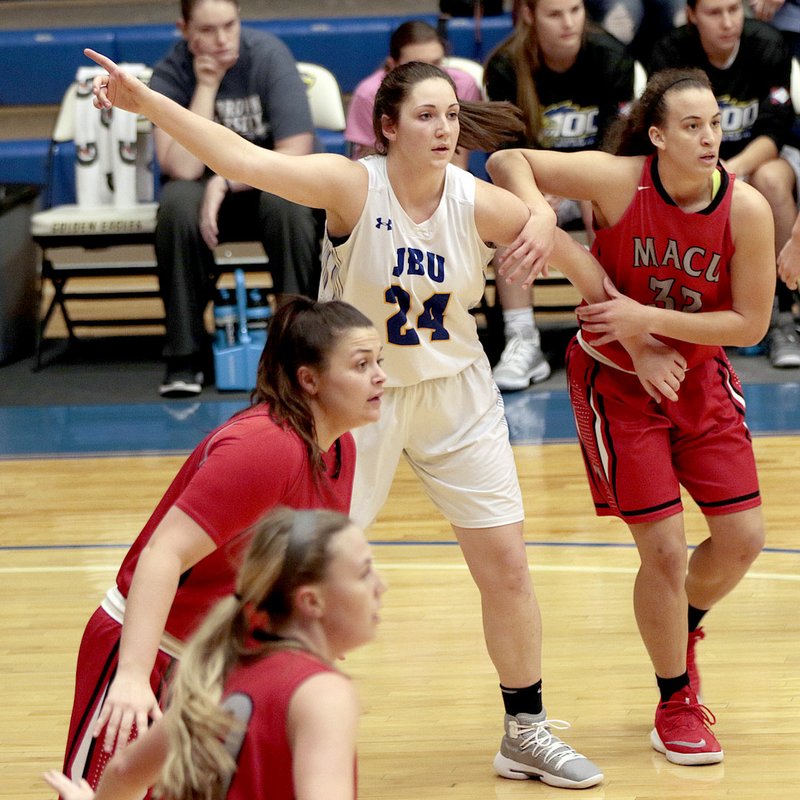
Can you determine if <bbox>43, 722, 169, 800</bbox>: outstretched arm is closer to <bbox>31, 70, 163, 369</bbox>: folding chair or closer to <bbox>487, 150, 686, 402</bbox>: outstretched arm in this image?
<bbox>487, 150, 686, 402</bbox>: outstretched arm

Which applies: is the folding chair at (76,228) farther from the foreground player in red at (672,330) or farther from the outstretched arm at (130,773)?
the outstretched arm at (130,773)

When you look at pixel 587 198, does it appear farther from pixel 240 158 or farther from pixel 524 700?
pixel 524 700

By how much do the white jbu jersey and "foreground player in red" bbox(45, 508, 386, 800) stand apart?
53.4 inches

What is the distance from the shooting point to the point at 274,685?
174 cm

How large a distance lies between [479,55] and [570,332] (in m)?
1.91

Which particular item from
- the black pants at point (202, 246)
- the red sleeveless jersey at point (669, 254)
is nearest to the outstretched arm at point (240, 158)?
the red sleeveless jersey at point (669, 254)

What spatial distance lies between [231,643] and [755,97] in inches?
224

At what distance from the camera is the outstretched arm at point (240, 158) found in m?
2.88

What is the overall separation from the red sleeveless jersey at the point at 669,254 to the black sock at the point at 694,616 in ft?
2.19

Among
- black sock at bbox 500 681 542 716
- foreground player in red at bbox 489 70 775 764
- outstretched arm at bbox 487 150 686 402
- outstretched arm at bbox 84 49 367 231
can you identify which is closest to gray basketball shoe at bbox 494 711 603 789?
black sock at bbox 500 681 542 716

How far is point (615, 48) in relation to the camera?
6879mm

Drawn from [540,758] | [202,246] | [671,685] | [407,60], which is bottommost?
[540,758]

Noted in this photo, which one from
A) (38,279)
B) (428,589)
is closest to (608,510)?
(428,589)

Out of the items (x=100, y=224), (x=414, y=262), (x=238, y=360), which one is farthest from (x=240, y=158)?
(x=100, y=224)
